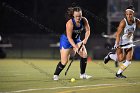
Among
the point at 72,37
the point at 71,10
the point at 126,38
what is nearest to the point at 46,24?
the point at 126,38

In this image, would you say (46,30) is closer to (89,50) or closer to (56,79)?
(89,50)

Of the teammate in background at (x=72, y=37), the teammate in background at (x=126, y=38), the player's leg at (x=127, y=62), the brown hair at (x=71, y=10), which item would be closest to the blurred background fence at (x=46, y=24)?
the teammate in background at (x=126, y=38)

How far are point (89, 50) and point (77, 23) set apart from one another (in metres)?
15.5

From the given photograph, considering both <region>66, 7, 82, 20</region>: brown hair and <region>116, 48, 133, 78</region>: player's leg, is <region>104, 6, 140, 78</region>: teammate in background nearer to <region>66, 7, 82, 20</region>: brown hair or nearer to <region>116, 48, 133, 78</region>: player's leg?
<region>116, 48, 133, 78</region>: player's leg

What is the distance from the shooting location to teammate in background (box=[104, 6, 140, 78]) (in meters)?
13.3

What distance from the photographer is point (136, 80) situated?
1298 cm

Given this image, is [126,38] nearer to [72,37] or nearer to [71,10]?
[72,37]

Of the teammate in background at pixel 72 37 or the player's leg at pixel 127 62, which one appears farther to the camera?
the player's leg at pixel 127 62

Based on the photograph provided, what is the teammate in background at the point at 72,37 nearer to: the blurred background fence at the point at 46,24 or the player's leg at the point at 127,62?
the player's leg at the point at 127,62

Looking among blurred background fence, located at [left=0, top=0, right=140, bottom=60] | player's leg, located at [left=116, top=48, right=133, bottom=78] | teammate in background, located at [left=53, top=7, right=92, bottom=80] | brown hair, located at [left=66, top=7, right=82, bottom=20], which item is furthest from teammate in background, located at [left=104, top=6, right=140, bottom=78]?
blurred background fence, located at [left=0, top=0, right=140, bottom=60]

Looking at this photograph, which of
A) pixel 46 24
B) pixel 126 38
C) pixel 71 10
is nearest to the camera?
pixel 71 10

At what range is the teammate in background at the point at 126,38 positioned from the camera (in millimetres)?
13258

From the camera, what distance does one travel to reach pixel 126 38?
13.7 meters

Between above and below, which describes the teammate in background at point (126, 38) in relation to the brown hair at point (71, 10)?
below
